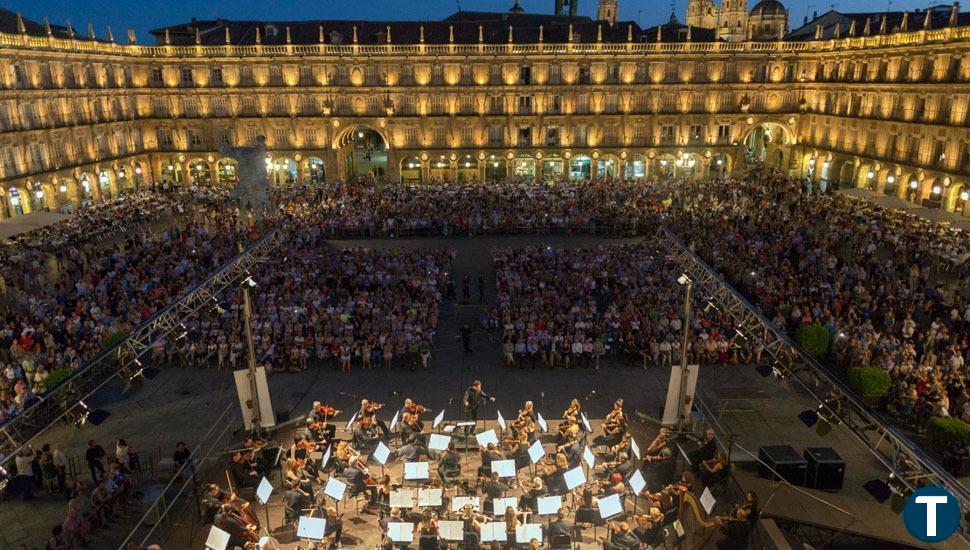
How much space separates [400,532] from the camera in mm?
12414

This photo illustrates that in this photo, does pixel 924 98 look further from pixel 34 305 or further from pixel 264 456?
pixel 34 305

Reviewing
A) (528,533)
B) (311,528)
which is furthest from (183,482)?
(528,533)

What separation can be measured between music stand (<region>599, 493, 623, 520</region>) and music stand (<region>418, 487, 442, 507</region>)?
3.16m

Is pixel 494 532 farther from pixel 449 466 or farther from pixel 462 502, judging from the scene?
pixel 449 466

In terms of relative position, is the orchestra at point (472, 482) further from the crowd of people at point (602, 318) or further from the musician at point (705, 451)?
the crowd of people at point (602, 318)

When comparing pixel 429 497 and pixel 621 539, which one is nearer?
pixel 621 539

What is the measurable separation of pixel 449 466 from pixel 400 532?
292cm

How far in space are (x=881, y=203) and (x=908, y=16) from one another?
2084cm

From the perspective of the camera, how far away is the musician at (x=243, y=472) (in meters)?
15.0

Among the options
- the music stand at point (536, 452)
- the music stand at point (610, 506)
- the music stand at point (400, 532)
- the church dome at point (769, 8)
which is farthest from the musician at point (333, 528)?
the church dome at point (769, 8)

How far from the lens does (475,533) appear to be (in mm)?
12719

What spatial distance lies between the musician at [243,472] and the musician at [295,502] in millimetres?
1503

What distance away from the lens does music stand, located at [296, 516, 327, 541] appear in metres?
12.3

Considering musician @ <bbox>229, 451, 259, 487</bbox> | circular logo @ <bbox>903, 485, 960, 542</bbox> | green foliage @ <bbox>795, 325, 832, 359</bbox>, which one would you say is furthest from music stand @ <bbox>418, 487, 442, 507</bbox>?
green foliage @ <bbox>795, 325, 832, 359</bbox>
